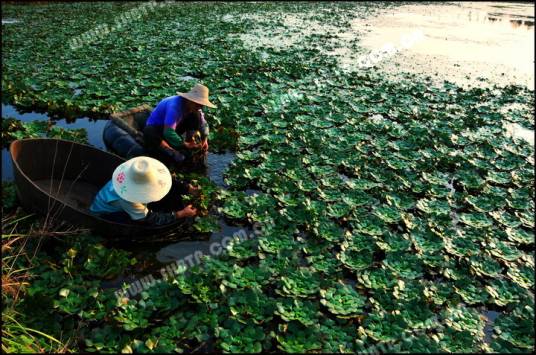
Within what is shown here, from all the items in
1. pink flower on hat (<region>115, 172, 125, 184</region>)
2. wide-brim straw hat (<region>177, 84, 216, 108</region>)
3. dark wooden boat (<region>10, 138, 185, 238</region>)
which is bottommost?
dark wooden boat (<region>10, 138, 185, 238</region>)

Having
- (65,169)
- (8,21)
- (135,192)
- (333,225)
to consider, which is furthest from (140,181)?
(8,21)

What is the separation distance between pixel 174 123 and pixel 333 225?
2806mm

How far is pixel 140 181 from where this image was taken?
4160mm

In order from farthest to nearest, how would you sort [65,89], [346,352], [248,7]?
1. [248,7]
2. [65,89]
3. [346,352]

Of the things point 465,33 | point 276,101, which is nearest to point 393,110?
point 276,101

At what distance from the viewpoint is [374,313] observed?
3.90 meters

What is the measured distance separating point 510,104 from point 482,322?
328 inches

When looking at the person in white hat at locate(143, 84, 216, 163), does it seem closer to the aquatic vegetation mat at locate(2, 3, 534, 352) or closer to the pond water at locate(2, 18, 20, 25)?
the aquatic vegetation mat at locate(2, 3, 534, 352)

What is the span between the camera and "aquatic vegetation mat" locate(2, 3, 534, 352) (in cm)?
371

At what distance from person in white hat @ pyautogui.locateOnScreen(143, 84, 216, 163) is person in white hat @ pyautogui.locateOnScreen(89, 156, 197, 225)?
163 cm

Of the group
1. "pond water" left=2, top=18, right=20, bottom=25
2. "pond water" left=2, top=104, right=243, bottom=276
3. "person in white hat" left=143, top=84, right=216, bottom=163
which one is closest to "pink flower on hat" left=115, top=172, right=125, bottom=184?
"pond water" left=2, top=104, right=243, bottom=276

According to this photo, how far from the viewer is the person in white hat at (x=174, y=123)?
5.95m

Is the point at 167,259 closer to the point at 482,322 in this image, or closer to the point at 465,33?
the point at 482,322

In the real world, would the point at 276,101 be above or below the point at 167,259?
above
